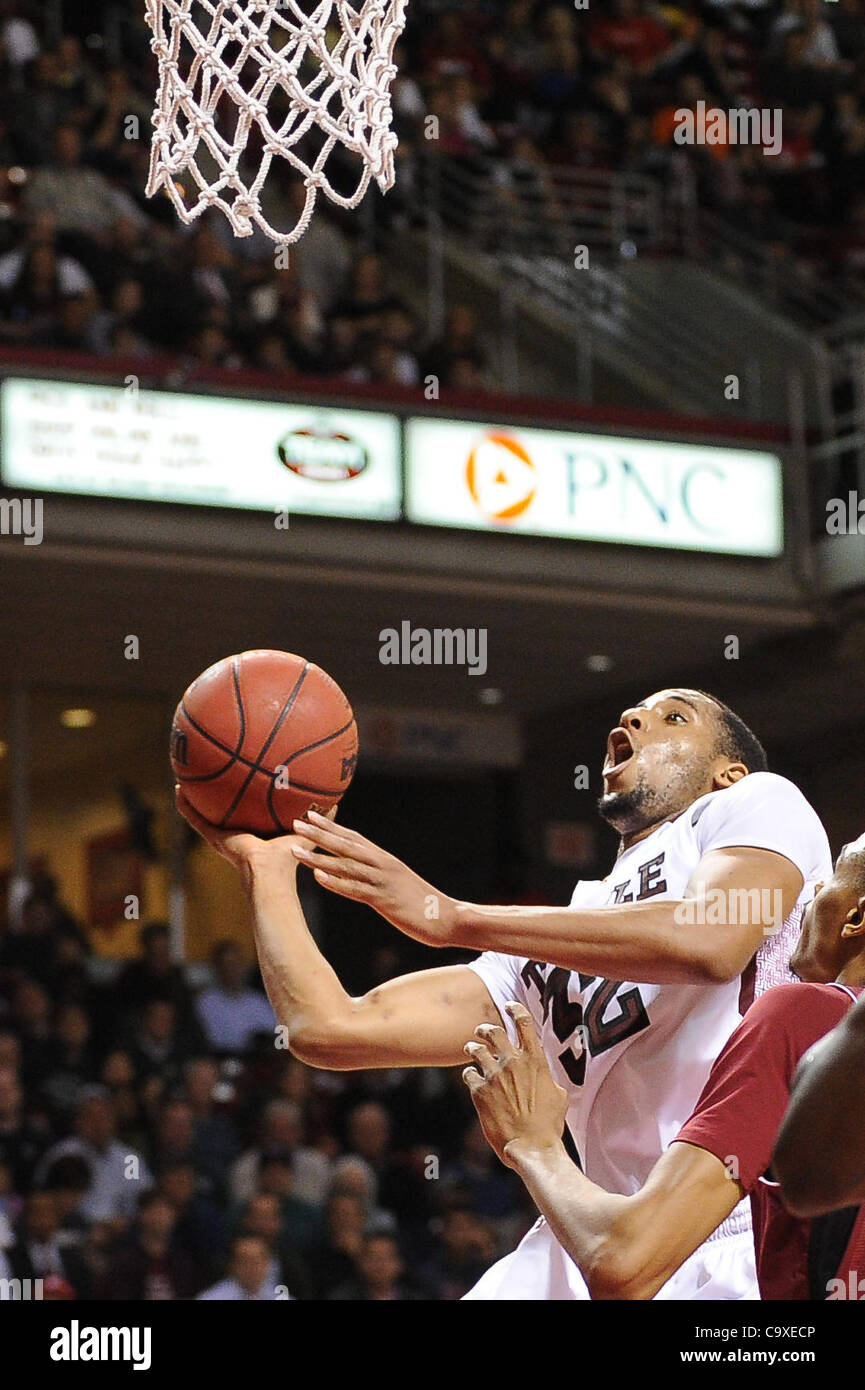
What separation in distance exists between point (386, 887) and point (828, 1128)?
1384 millimetres

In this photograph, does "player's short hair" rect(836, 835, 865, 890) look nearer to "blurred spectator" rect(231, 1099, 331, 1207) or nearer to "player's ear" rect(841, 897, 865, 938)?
"player's ear" rect(841, 897, 865, 938)

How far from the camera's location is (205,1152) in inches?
343

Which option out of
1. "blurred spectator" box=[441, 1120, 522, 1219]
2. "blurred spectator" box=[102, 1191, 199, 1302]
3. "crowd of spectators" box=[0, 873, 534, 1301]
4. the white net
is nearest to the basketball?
the white net

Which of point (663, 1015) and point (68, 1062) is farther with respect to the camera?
point (68, 1062)

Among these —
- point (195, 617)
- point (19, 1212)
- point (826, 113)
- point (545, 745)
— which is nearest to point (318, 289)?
point (195, 617)

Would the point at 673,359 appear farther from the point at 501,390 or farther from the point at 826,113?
the point at 826,113

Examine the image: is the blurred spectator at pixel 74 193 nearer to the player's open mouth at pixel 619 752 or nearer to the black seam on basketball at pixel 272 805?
the player's open mouth at pixel 619 752

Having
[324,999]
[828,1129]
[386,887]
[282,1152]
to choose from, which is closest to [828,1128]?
[828,1129]

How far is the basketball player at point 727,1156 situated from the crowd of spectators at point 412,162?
7161 millimetres

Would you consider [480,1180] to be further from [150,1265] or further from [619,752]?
[619,752]

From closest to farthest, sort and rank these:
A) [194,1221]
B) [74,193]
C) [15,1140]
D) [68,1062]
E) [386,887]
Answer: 1. [386,887]
2. [194,1221]
3. [15,1140]
4. [68,1062]
5. [74,193]

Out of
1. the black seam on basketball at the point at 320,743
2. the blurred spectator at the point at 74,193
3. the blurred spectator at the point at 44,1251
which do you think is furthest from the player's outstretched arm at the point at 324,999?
the blurred spectator at the point at 74,193

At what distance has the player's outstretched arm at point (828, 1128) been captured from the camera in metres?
1.63

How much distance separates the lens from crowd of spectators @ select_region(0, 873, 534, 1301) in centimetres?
793
